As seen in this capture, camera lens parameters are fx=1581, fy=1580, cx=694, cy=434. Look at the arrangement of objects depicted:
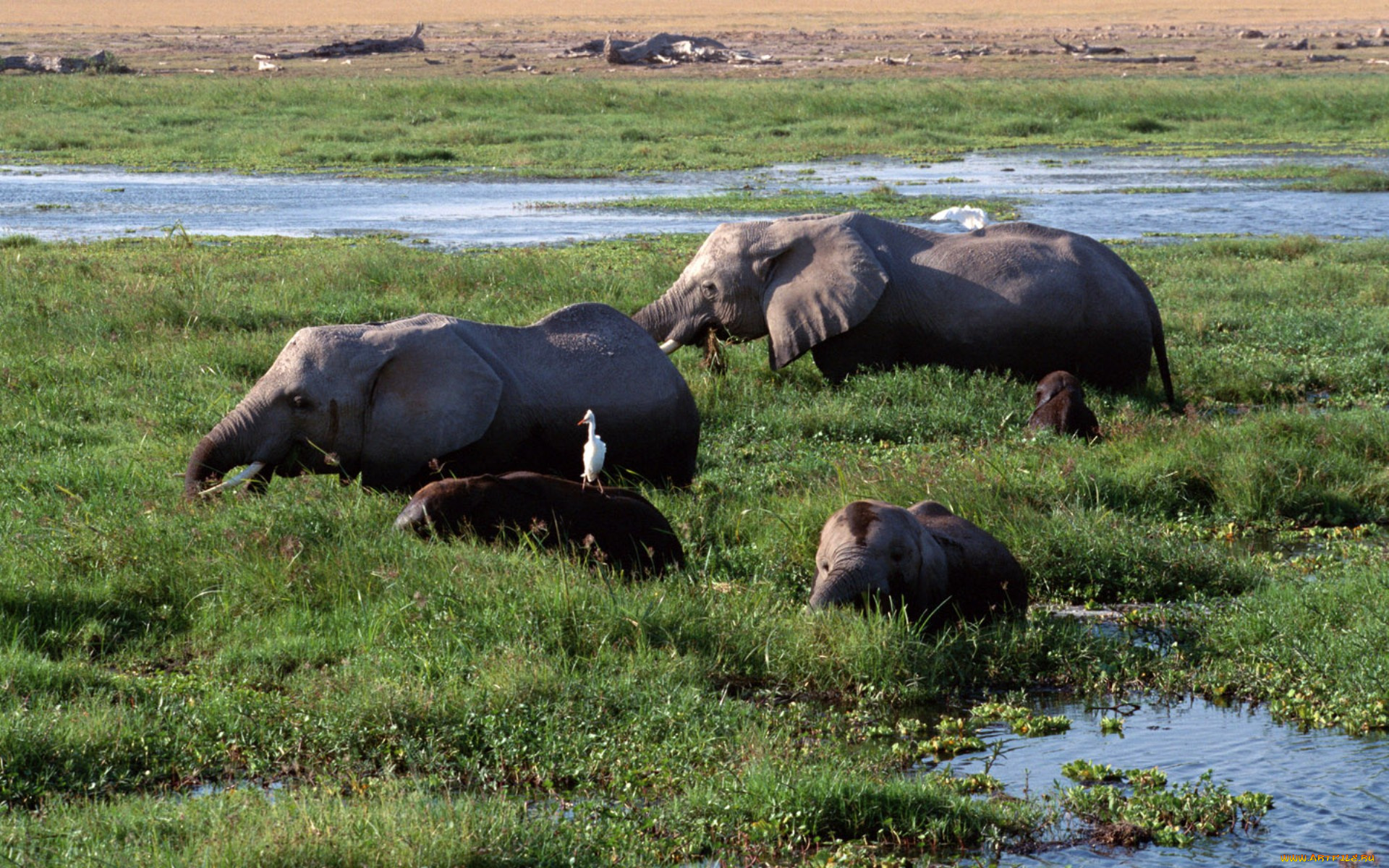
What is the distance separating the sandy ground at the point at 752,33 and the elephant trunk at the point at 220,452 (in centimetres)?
4623

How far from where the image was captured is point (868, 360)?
11.5 meters

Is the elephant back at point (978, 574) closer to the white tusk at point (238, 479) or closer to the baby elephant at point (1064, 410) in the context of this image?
the baby elephant at point (1064, 410)

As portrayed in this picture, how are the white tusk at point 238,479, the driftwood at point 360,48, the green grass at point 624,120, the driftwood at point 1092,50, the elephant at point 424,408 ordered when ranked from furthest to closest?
the driftwood at point 360,48, the driftwood at point 1092,50, the green grass at point 624,120, the elephant at point 424,408, the white tusk at point 238,479

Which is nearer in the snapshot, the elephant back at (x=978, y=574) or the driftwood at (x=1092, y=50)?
the elephant back at (x=978, y=574)

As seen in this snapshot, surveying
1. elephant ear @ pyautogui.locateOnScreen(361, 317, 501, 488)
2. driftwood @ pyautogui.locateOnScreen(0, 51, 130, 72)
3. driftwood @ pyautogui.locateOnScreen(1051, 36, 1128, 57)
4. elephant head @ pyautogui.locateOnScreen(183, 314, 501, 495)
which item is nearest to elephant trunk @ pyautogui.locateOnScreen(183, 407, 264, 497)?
elephant head @ pyautogui.locateOnScreen(183, 314, 501, 495)

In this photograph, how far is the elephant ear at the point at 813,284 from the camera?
36.5 feet

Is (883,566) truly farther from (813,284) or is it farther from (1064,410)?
(813,284)

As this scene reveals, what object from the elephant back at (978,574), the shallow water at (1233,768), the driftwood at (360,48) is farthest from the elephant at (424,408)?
the driftwood at (360,48)

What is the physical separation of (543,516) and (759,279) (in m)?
5.00

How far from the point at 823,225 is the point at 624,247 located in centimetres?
656

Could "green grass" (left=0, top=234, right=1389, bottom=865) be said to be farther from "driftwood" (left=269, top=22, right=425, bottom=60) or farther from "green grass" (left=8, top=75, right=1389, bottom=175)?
"driftwood" (left=269, top=22, right=425, bottom=60)

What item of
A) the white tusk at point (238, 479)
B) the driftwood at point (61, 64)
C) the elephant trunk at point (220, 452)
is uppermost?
the driftwood at point (61, 64)

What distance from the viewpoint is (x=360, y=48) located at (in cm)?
6256

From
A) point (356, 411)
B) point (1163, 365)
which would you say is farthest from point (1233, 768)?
point (1163, 365)
